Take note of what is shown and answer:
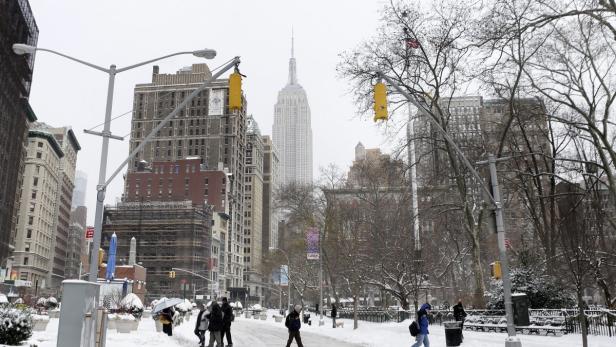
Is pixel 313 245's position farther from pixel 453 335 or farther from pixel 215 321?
pixel 215 321

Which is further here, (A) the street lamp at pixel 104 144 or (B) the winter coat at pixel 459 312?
(B) the winter coat at pixel 459 312

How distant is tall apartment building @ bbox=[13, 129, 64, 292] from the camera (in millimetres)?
119938

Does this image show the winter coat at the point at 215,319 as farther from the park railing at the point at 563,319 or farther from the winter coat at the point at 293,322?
the park railing at the point at 563,319

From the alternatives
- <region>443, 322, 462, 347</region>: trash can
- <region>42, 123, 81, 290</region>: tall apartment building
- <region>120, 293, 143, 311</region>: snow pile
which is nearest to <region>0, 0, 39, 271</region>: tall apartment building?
<region>120, 293, 143, 311</region>: snow pile

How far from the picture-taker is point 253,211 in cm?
17300

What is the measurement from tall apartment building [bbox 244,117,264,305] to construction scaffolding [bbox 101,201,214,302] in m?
42.9

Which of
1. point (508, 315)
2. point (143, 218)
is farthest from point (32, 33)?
point (508, 315)

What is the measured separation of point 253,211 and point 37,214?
215ft

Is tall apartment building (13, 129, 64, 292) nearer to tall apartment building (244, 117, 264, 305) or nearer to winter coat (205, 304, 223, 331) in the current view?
tall apartment building (244, 117, 264, 305)

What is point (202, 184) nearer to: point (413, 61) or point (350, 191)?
point (350, 191)

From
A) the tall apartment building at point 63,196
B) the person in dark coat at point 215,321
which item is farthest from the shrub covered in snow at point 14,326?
the tall apartment building at point 63,196

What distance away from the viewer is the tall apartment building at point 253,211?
168 m

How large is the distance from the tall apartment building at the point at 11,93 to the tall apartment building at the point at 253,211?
86728 millimetres

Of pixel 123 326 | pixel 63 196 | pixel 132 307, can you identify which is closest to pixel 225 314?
pixel 123 326
